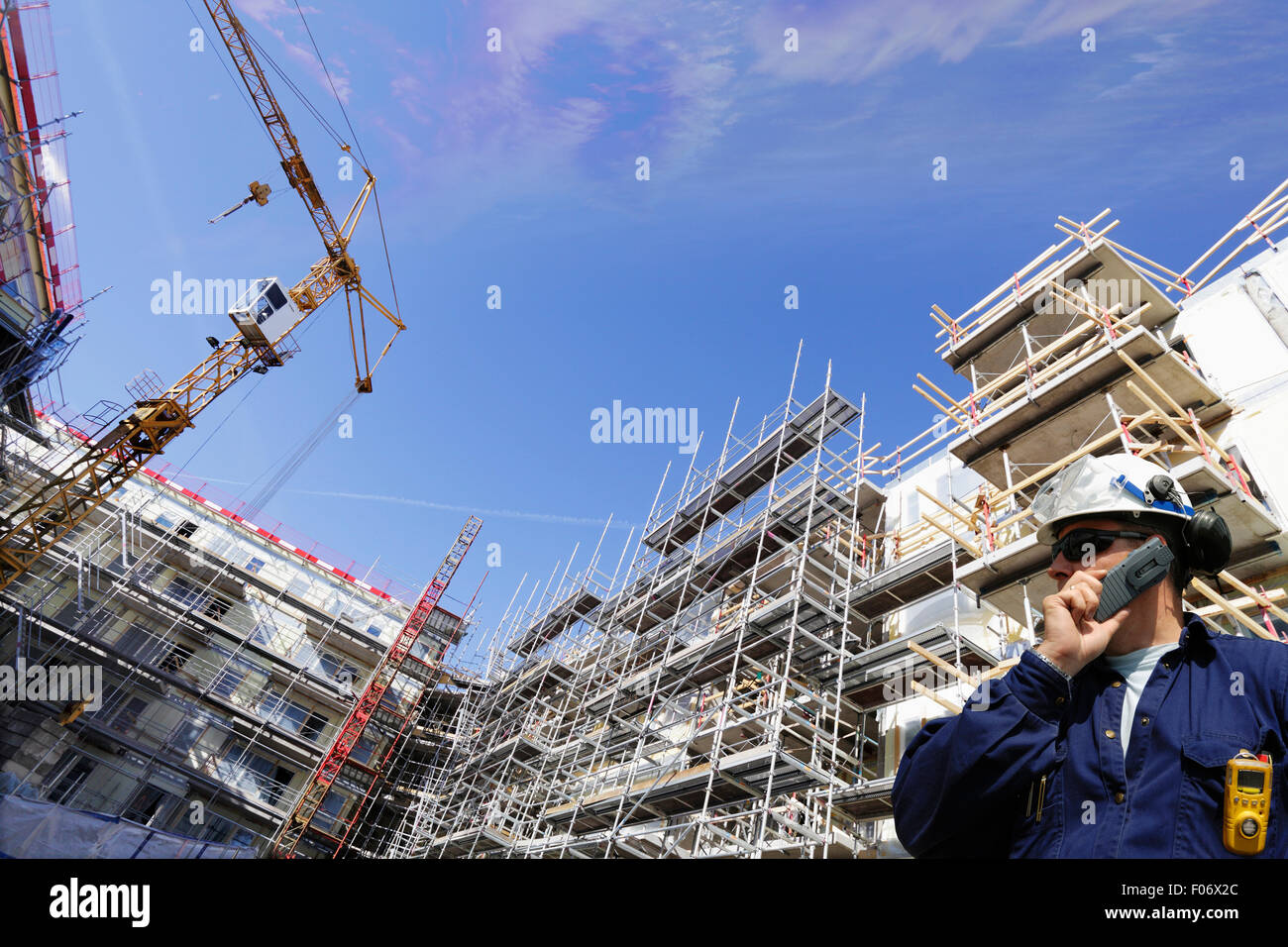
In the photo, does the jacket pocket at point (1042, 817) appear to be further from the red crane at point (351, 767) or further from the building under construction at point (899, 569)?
the red crane at point (351, 767)

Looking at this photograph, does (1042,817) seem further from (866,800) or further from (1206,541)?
(866,800)

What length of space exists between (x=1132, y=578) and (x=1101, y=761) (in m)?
0.56

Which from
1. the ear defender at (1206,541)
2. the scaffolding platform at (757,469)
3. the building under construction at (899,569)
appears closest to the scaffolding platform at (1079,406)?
the building under construction at (899,569)

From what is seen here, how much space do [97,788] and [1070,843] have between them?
30.1m

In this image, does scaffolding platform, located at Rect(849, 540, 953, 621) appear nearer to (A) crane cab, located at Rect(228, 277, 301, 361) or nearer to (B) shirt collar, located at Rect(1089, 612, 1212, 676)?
(B) shirt collar, located at Rect(1089, 612, 1212, 676)

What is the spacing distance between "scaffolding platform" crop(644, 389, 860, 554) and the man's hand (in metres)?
16.0

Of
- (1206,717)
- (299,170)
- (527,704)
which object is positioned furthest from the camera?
(299,170)

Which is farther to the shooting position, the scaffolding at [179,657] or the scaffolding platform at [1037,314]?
the scaffolding at [179,657]

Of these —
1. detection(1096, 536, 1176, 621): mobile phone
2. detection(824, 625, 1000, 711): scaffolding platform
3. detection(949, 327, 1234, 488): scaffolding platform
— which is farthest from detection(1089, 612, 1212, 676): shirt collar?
detection(949, 327, 1234, 488): scaffolding platform

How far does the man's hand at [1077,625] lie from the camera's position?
6.80 feet

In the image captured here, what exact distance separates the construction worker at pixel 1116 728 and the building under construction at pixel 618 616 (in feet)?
21.3
